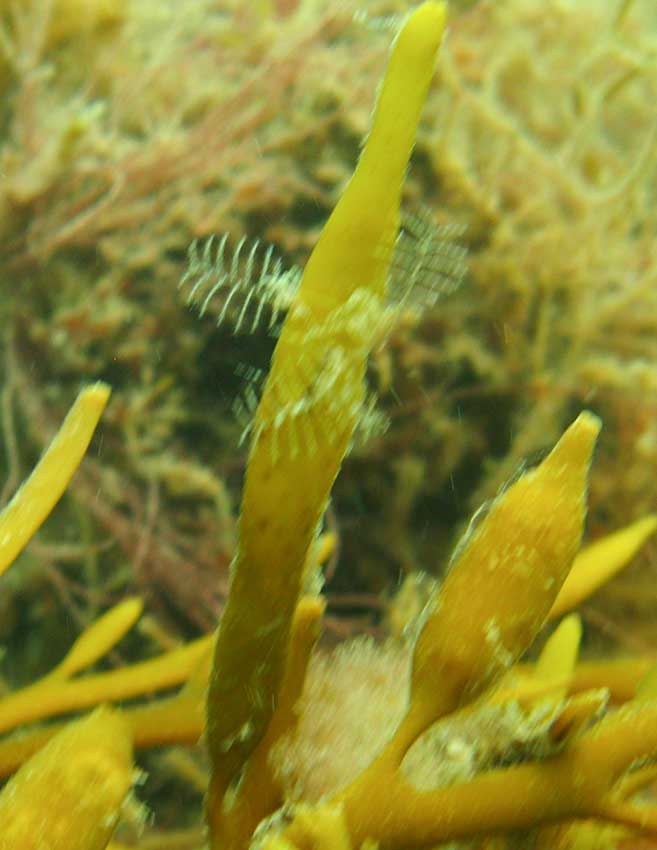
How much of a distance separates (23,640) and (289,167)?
5.73 feet

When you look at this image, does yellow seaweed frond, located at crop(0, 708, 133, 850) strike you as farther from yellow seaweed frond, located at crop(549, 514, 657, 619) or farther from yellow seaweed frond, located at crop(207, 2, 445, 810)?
yellow seaweed frond, located at crop(549, 514, 657, 619)

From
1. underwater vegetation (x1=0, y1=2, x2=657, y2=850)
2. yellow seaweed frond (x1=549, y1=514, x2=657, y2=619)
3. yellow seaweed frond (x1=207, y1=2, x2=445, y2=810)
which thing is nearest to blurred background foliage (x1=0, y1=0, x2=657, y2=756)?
yellow seaweed frond (x1=549, y1=514, x2=657, y2=619)

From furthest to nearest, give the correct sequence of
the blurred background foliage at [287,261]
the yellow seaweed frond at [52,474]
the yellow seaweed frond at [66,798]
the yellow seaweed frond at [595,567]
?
the blurred background foliage at [287,261]
the yellow seaweed frond at [595,567]
the yellow seaweed frond at [52,474]
the yellow seaweed frond at [66,798]

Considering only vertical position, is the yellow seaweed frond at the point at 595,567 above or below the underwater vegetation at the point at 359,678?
below

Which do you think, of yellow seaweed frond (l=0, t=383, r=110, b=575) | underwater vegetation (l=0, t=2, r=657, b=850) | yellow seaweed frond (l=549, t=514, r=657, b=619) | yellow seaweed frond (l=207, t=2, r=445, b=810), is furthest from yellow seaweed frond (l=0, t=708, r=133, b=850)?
yellow seaweed frond (l=549, t=514, r=657, b=619)

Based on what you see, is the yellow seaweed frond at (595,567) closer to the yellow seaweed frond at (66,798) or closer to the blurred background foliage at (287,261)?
the blurred background foliage at (287,261)

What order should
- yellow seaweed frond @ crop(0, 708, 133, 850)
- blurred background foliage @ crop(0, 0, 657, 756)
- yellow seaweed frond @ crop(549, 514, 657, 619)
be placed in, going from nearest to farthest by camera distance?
yellow seaweed frond @ crop(0, 708, 133, 850)
yellow seaweed frond @ crop(549, 514, 657, 619)
blurred background foliage @ crop(0, 0, 657, 756)

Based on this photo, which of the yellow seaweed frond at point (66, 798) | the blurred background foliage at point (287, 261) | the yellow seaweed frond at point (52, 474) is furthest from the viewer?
the blurred background foliage at point (287, 261)

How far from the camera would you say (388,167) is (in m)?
0.83

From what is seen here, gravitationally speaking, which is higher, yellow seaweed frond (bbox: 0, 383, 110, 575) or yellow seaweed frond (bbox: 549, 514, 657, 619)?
yellow seaweed frond (bbox: 0, 383, 110, 575)

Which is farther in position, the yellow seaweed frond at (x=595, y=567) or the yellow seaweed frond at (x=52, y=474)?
the yellow seaweed frond at (x=595, y=567)

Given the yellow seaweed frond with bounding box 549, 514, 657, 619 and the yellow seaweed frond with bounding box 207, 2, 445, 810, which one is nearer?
the yellow seaweed frond with bounding box 207, 2, 445, 810

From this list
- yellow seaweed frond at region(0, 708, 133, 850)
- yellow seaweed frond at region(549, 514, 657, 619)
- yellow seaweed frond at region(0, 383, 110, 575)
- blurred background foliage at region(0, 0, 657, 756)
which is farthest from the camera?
blurred background foliage at region(0, 0, 657, 756)

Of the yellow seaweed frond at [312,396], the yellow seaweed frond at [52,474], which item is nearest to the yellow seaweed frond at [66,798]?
the yellow seaweed frond at [312,396]
